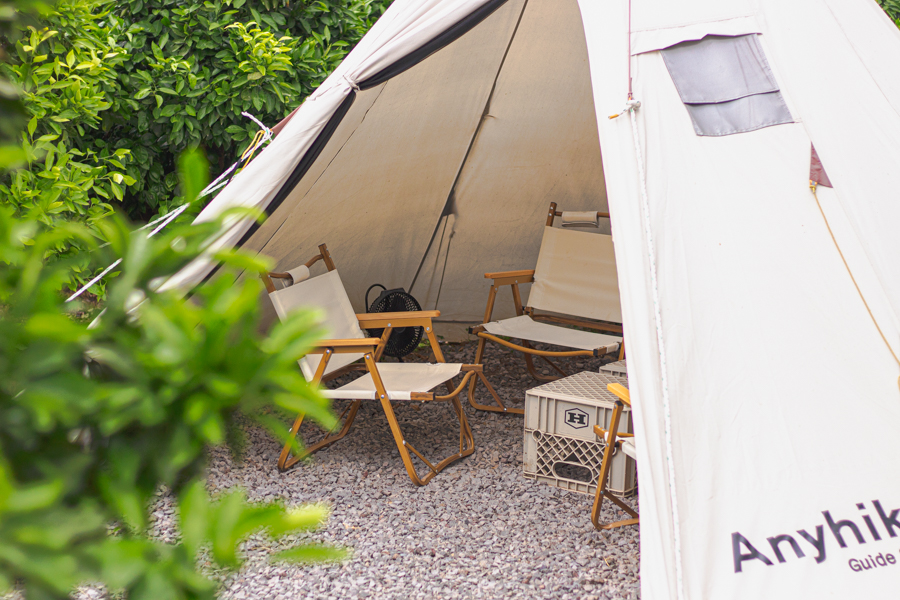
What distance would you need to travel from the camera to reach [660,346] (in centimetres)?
180

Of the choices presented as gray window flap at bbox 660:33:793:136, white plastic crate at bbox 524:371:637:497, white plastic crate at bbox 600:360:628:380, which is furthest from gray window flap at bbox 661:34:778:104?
white plastic crate at bbox 600:360:628:380

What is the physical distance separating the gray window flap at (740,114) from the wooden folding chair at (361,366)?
1.58 meters

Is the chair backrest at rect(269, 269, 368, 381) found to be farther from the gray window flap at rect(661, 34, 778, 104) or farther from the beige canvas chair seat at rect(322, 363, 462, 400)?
the gray window flap at rect(661, 34, 778, 104)

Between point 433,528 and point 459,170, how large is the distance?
2588 mm

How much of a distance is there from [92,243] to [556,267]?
4.04m

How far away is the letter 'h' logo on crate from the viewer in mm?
2953

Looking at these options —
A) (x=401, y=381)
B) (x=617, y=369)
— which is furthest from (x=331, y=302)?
(x=617, y=369)

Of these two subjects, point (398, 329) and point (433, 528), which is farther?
point (398, 329)

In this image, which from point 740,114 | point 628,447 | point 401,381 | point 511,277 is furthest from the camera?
point 511,277

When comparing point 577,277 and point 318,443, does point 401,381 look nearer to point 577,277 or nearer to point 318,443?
point 318,443

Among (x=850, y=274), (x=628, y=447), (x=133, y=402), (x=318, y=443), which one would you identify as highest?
(x=133, y=402)

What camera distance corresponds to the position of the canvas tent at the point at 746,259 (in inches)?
65.1

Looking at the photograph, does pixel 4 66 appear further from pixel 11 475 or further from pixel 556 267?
pixel 556 267

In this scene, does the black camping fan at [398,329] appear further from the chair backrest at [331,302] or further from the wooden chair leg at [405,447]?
the wooden chair leg at [405,447]
